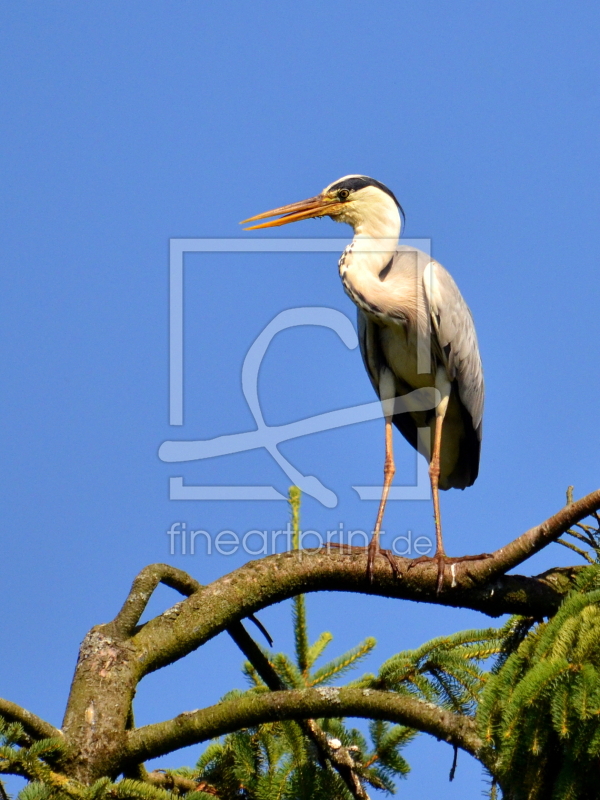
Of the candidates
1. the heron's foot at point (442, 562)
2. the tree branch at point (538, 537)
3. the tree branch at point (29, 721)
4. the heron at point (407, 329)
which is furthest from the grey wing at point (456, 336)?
the tree branch at point (29, 721)

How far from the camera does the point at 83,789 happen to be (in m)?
2.74

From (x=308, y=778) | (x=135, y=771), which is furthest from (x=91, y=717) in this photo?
(x=308, y=778)

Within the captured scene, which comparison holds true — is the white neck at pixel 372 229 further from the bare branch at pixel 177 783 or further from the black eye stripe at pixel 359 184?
the bare branch at pixel 177 783

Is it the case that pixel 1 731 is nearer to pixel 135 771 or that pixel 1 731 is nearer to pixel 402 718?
pixel 135 771

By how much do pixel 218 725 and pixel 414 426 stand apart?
321cm

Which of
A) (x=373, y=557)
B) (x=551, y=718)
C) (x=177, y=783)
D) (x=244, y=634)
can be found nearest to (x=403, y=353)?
(x=373, y=557)

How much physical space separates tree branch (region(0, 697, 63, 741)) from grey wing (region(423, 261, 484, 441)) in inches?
126

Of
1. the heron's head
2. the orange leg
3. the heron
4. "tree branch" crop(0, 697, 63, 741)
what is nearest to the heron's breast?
the heron

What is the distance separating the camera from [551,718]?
2.60 metres

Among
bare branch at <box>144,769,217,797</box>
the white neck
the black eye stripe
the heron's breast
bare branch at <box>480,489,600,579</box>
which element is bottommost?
bare branch at <box>144,769,217,797</box>

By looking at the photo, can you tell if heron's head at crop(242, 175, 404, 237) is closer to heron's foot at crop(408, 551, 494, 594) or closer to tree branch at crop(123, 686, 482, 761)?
heron's foot at crop(408, 551, 494, 594)

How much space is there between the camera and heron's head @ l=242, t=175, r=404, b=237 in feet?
19.2

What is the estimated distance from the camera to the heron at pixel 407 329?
532 cm

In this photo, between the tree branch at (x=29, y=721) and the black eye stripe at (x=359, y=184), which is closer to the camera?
the tree branch at (x=29, y=721)
